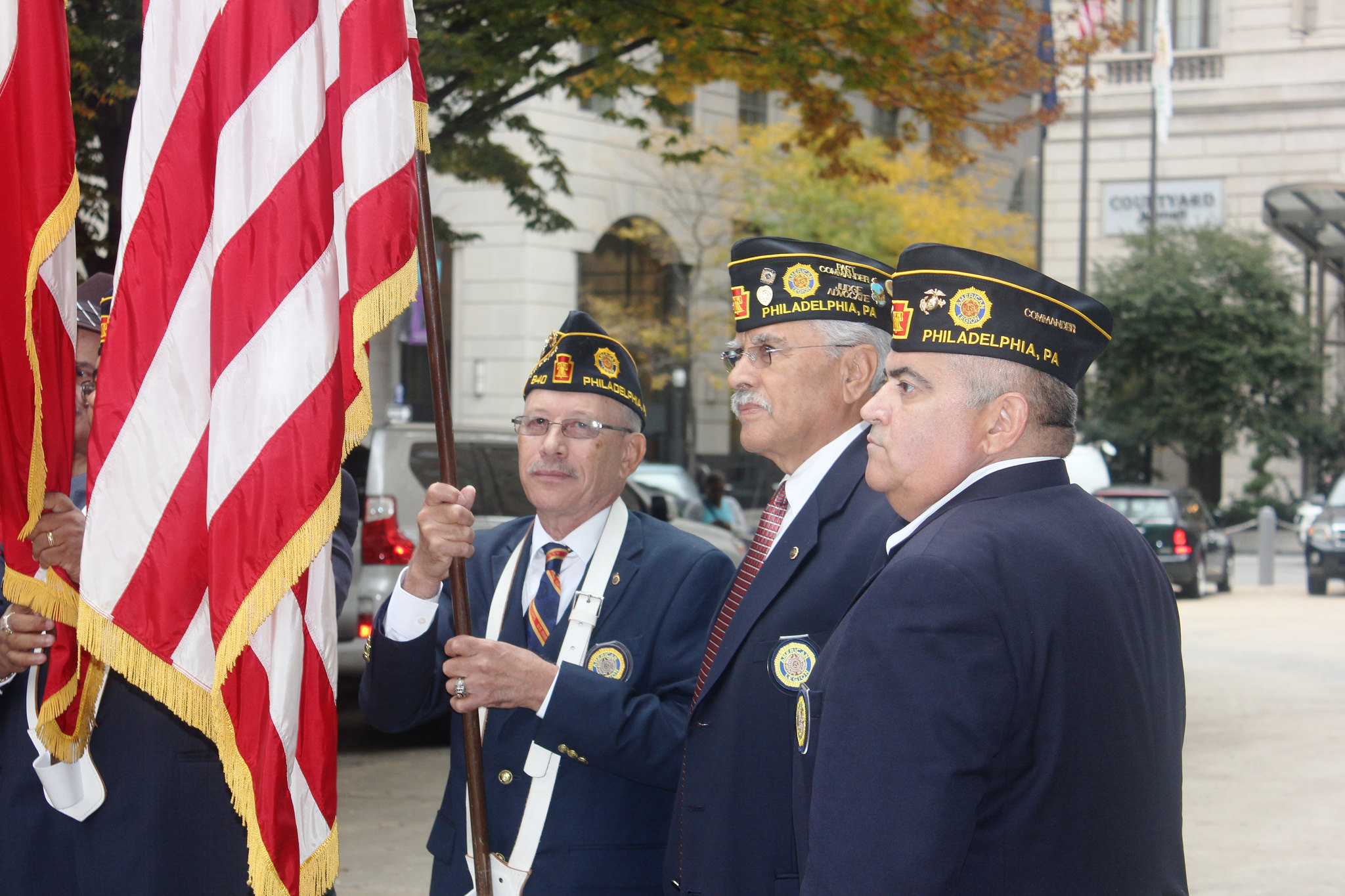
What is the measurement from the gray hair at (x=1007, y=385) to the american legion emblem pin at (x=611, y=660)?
1.37 metres

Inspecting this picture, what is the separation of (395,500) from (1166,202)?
3152 centimetres

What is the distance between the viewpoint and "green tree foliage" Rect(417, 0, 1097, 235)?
28.9 feet

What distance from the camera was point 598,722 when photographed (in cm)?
312

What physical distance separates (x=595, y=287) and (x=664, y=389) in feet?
10.0

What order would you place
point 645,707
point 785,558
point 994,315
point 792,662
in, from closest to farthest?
1. point 994,315
2. point 792,662
3. point 785,558
4. point 645,707

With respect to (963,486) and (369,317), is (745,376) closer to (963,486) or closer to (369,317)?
(369,317)

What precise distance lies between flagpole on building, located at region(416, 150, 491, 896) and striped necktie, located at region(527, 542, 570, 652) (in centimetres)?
26

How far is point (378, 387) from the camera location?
28750mm

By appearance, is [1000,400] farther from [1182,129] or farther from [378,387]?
[1182,129]

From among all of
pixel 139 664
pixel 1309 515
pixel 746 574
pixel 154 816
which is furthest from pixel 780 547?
pixel 1309 515

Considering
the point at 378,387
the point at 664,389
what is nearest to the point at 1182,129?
the point at 664,389

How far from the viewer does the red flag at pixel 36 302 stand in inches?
125

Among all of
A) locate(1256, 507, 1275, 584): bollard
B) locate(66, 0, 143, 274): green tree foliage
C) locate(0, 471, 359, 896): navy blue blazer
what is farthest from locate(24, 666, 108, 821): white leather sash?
locate(1256, 507, 1275, 584): bollard

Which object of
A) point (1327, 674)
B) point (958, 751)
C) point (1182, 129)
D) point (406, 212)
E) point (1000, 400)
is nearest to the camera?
point (958, 751)
